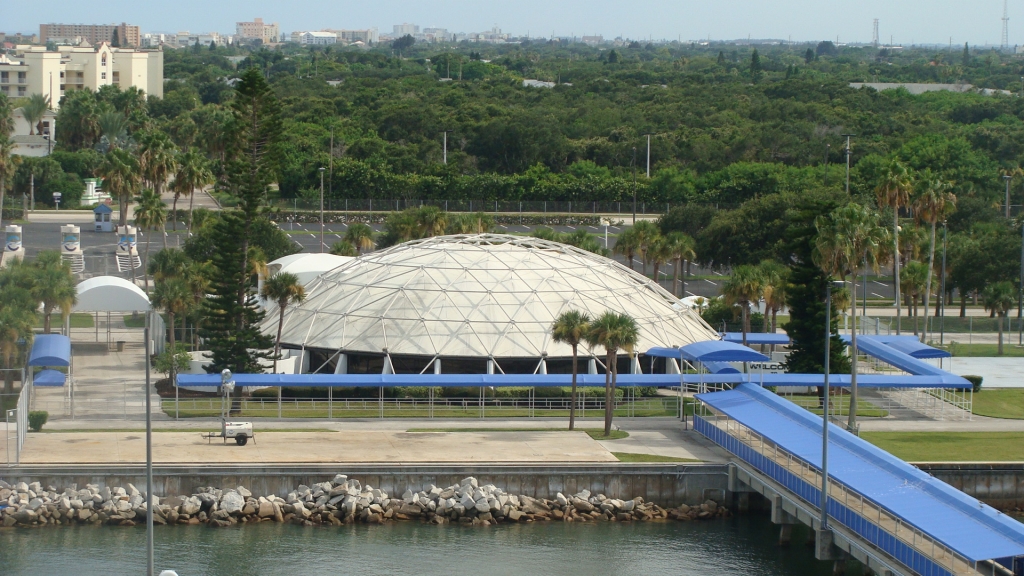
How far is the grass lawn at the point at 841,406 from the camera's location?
51375 mm

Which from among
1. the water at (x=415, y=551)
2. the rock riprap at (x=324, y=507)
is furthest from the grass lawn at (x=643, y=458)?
the water at (x=415, y=551)

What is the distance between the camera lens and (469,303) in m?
56.2

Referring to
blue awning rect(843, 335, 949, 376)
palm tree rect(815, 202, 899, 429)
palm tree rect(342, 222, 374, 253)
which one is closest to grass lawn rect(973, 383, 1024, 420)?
blue awning rect(843, 335, 949, 376)

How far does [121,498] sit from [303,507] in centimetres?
511

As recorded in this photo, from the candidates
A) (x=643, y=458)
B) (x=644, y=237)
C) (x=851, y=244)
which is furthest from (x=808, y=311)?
(x=644, y=237)

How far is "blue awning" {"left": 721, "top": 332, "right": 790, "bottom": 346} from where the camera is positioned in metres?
59.7

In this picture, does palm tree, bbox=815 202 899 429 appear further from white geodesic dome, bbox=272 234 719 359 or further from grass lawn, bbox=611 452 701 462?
white geodesic dome, bbox=272 234 719 359

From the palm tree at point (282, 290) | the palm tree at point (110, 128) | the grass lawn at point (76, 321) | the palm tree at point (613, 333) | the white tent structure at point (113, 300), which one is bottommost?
the grass lawn at point (76, 321)

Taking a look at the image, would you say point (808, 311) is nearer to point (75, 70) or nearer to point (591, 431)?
point (591, 431)

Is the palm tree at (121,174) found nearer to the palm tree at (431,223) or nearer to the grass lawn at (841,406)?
the palm tree at (431,223)

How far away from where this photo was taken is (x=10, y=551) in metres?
37.0

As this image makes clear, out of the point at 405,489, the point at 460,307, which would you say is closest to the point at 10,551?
the point at 405,489

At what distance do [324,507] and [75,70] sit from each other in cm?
13837

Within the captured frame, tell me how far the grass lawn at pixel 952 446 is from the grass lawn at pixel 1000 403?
394 cm
